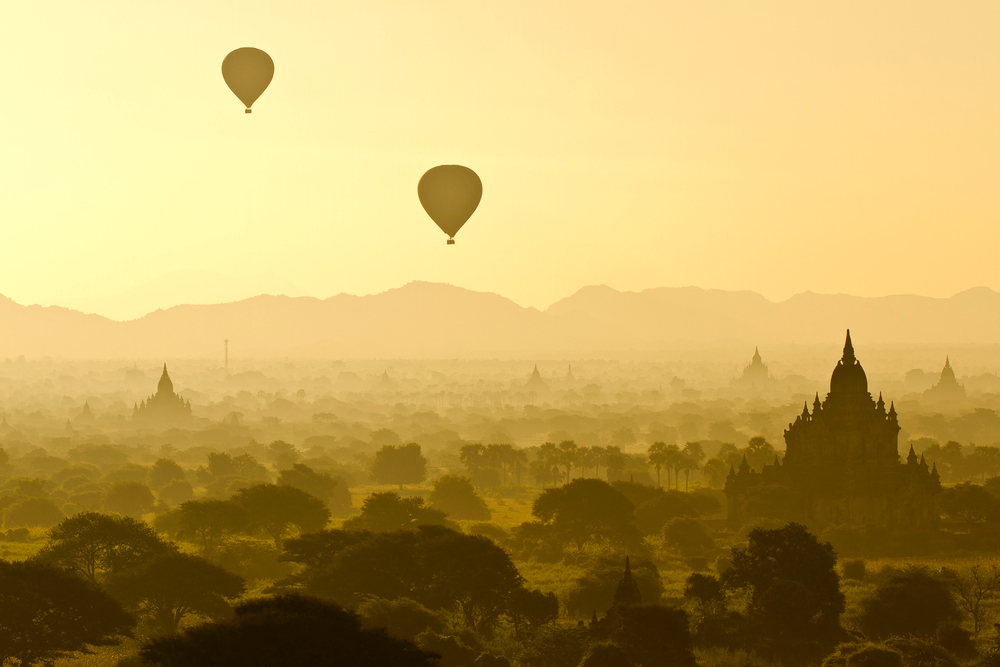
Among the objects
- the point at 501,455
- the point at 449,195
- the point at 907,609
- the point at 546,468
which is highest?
the point at 449,195

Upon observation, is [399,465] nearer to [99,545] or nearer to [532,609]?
[99,545]

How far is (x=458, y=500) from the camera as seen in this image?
253ft

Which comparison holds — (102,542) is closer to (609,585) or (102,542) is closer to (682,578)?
(609,585)

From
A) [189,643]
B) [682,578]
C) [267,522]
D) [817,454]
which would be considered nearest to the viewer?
[189,643]

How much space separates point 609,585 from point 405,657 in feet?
68.5

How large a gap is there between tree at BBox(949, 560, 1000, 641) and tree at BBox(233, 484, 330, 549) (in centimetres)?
3181

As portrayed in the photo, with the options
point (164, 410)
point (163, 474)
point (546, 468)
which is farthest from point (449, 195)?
point (164, 410)

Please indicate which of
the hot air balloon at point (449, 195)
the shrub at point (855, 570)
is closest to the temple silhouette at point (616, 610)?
Result: the shrub at point (855, 570)

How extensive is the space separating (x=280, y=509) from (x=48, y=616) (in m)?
27.2

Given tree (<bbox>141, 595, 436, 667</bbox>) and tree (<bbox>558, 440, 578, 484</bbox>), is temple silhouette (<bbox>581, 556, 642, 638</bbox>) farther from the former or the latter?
tree (<bbox>558, 440, 578, 484</bbox>)

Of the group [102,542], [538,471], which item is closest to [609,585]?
[102,542]

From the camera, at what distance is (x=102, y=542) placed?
42.0 metres

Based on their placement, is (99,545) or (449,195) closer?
(99,545)

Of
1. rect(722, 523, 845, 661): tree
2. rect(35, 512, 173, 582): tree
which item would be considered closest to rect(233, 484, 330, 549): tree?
rect(35, 512, 173, 582): tree
